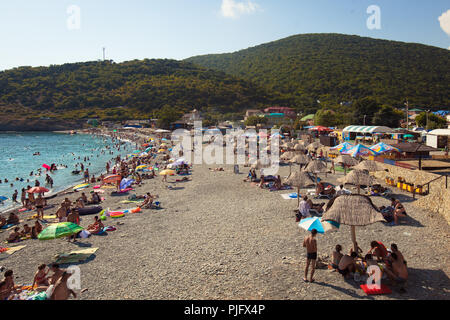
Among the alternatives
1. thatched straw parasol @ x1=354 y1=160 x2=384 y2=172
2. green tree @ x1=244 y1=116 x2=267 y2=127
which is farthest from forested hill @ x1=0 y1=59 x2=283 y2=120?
thatched straw parasol @ x1=354 y1=160 x2=384 y2=172

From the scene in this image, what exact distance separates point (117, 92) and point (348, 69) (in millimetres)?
81481

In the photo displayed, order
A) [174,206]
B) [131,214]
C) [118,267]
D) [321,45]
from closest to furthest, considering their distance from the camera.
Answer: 1. [118,267]
2. [131,214]
3. [174,206]
4. [321,45]

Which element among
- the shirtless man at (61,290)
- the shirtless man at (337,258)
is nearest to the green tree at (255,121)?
the shirtless man at (337,258)

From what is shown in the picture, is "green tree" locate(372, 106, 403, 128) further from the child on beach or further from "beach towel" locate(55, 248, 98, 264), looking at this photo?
the child on beach

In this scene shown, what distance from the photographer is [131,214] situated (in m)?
11.0

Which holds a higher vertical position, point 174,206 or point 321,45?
point 321,45

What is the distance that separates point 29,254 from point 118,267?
3211 mm

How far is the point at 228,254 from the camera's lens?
6.88 meters

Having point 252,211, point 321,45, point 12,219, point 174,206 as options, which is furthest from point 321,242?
point 321,45

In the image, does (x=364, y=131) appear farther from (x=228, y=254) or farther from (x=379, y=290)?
(x=379, y=290)

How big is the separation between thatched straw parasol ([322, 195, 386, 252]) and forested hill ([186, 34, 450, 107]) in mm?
76620

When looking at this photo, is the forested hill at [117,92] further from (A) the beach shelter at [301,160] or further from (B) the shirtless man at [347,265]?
(B) the shirtless man at [347,265]

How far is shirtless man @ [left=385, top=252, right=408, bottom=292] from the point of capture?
5.01 m
